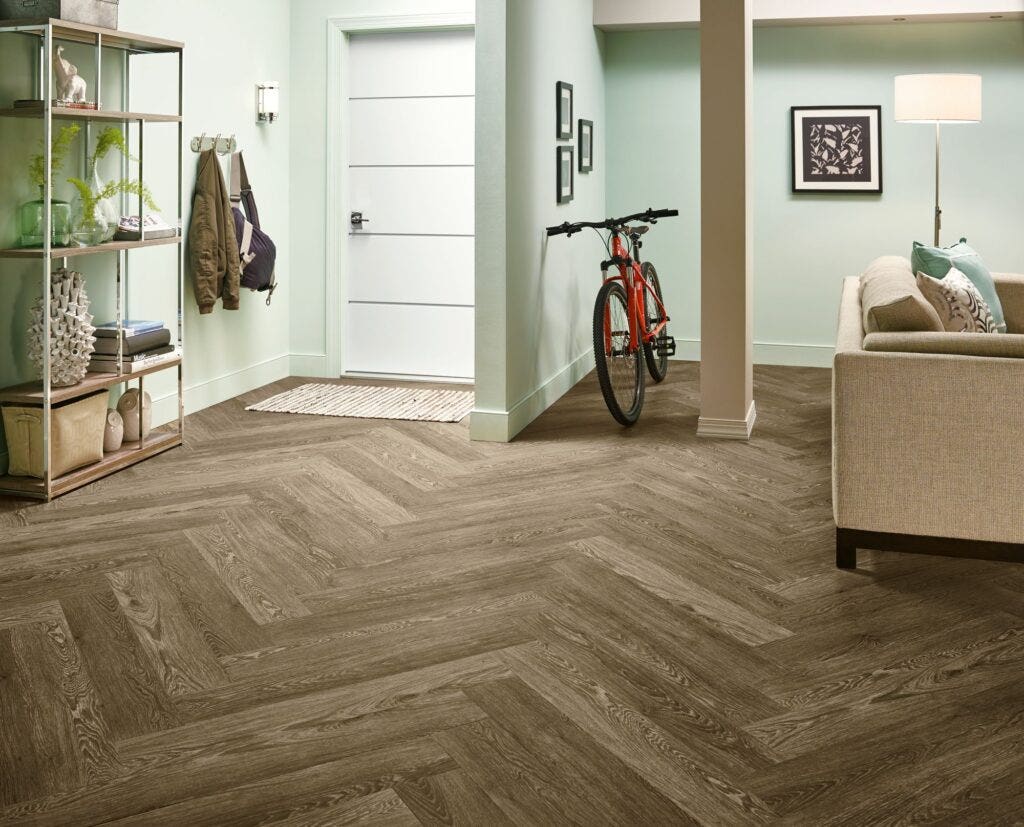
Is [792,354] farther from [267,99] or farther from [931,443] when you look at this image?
[931,443]

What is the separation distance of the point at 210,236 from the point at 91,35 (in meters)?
1.45

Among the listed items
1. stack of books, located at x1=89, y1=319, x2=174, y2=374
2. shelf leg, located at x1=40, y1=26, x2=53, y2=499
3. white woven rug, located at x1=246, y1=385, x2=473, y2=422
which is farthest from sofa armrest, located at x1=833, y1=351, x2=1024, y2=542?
stack of books, located at x1=89, y1=319, x2=174, y2=374

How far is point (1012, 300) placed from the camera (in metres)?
5.29

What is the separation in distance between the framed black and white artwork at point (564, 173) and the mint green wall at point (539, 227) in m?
0.07

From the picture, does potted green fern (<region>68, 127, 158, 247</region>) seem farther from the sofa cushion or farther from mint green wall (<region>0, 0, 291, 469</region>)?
the sofa cushion

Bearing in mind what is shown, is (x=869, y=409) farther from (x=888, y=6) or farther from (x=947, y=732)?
(x=888, y=6)

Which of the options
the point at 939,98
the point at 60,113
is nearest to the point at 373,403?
the point at 60,113

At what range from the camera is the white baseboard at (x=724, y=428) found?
5.14 m

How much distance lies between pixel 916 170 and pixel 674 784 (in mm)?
5679

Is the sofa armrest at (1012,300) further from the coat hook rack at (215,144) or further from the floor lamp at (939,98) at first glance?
the coat hook rack at (215,144)

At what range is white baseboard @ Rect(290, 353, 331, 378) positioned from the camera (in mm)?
6809

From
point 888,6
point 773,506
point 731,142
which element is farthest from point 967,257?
point 888,6

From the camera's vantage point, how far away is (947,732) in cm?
231

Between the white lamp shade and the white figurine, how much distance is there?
4.24 meters
